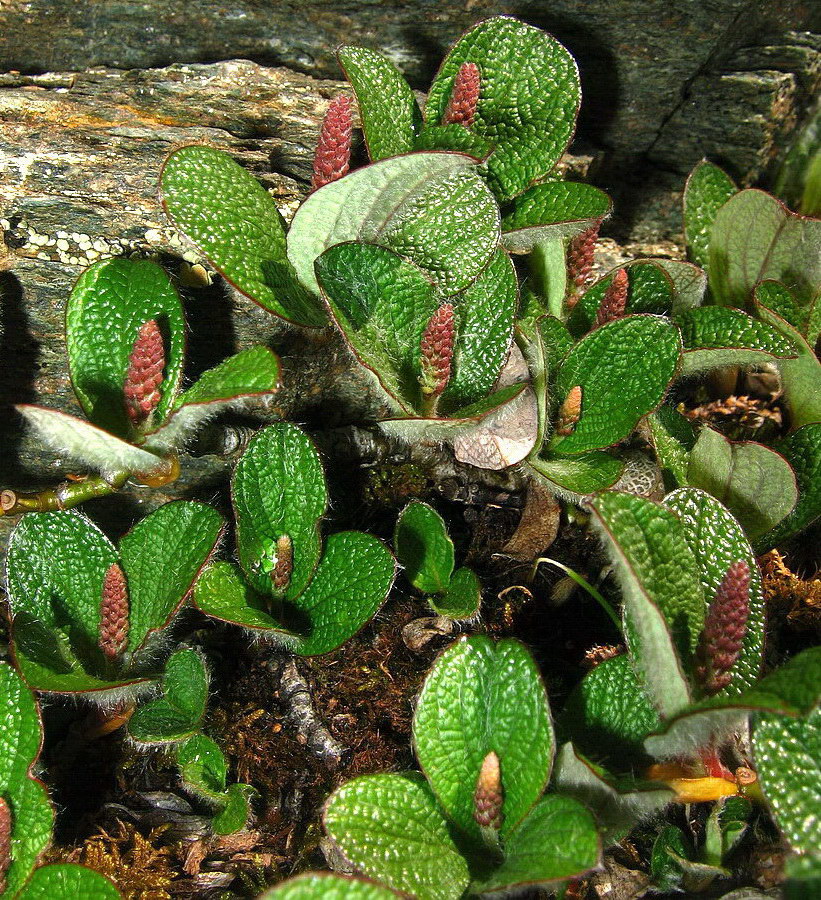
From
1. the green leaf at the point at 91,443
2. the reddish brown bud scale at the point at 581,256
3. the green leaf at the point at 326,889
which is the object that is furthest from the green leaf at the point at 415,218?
the green leaf at the point at 326,889

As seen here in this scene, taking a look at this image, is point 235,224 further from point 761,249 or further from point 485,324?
point 761,249

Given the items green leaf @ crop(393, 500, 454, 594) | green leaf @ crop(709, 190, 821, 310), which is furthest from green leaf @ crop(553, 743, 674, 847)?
green leaf @ crop(709, 190, 821, 310)

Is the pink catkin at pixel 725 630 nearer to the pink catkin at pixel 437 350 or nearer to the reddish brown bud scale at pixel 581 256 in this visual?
the pink catkin at pixel 437 350

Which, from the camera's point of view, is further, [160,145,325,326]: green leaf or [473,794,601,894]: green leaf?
[160,145,325,326]: green leaf

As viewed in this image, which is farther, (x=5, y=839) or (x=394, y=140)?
(x=394, y=140)

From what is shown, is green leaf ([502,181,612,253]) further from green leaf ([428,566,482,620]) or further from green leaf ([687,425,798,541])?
green leaf ([428,566,482,620])

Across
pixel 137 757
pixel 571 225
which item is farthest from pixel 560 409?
pixel 137 757

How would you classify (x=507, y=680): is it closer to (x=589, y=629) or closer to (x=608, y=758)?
(x=608, y=758)
